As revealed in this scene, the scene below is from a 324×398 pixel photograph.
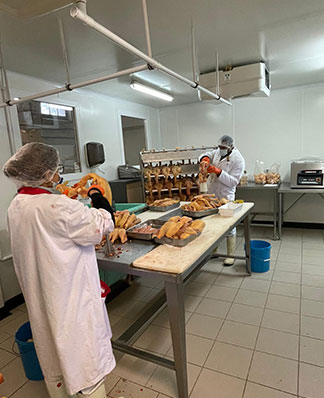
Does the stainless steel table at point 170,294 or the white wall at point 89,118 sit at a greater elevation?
the white wall at point 89,118

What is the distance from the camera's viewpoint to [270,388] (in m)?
1.68

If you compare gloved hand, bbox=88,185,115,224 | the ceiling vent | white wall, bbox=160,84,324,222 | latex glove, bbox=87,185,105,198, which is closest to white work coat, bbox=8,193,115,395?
gloved hand, bbox=88,185,115,224

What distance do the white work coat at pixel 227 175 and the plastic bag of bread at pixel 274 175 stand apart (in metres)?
1.51

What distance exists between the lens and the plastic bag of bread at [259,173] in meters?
4.68

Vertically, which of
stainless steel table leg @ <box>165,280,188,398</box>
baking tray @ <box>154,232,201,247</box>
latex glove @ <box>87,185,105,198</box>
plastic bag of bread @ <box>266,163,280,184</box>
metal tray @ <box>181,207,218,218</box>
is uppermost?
latex glove @ <box>87,185,105,198</box>

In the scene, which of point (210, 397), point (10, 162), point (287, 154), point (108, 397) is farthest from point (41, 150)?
point (287, 154)

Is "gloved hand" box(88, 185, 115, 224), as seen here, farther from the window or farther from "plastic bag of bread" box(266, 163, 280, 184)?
"plastic bag of bread" box(266, 163, 280, 184)

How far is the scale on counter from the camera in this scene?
13.5ft

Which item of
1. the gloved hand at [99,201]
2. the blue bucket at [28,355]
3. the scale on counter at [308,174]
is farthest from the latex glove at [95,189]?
the scale on counter at [308,174]

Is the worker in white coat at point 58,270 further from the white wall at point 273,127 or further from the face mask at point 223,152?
the white wall at point 273,127

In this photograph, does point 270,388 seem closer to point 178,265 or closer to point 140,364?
point 140,364

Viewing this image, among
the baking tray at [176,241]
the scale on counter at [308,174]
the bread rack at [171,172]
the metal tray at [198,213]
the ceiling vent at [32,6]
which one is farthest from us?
the scale on counter at [308,174]

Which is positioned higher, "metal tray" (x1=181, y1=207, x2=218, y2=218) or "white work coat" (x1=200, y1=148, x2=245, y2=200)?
"white work coat" (x1=200, y1=148, x2=245, y2=200)

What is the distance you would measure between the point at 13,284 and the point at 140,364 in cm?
183
